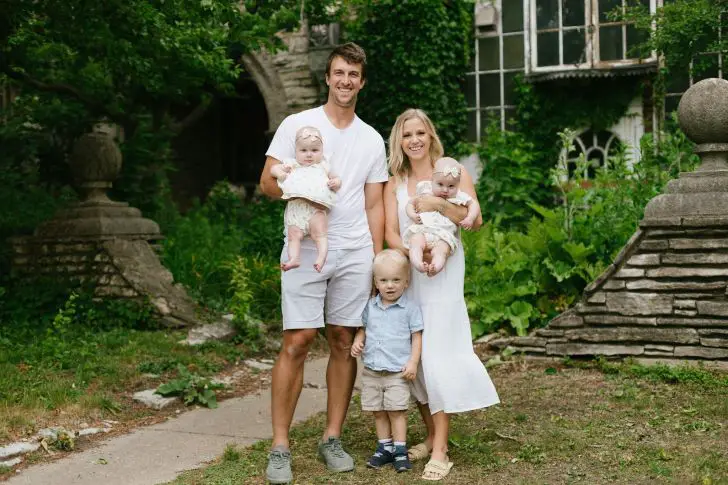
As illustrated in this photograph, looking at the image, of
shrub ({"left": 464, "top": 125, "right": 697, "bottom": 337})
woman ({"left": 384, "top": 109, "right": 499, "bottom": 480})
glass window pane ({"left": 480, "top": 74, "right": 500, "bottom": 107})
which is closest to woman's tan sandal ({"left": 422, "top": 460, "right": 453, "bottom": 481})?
woman ({"left": 384, "top": 109, "right": 499, "bottom": 480})

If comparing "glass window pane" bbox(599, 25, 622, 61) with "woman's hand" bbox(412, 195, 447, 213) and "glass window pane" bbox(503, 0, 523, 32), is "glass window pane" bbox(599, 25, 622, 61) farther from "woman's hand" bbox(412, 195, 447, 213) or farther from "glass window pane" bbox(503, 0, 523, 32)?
"woman's hand" bbox(412, 195, 447, 213)

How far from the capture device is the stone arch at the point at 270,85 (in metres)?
14.3

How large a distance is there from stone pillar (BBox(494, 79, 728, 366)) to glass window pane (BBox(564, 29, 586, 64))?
20.5 feet

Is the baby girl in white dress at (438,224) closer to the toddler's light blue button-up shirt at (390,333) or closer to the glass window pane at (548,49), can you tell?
the toddler's light blue button-up shirt at (390,333)

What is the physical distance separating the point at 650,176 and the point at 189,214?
7636mm

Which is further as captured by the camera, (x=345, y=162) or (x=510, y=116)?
(x=510, y=116)

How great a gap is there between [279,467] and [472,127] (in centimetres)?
990

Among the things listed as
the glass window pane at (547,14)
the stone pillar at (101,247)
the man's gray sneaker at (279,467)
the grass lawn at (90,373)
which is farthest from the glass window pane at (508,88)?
the man's gray sneaker at (279,467)

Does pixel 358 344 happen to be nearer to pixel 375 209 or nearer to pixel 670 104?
pixel 375 209

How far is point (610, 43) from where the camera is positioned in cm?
1244

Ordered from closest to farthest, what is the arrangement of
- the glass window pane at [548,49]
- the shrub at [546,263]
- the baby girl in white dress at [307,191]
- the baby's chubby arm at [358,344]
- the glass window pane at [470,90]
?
the baby girl in white dress at [307,191] → the baby's chubby arm at [358,344] → the shrub at [546,263] → the glass window pane at [548,49] → the glass window pane at [470,90]

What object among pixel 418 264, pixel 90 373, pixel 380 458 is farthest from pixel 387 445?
pixel 90 373

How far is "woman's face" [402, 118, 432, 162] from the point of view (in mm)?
4527

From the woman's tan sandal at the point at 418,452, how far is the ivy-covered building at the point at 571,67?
8582mm
